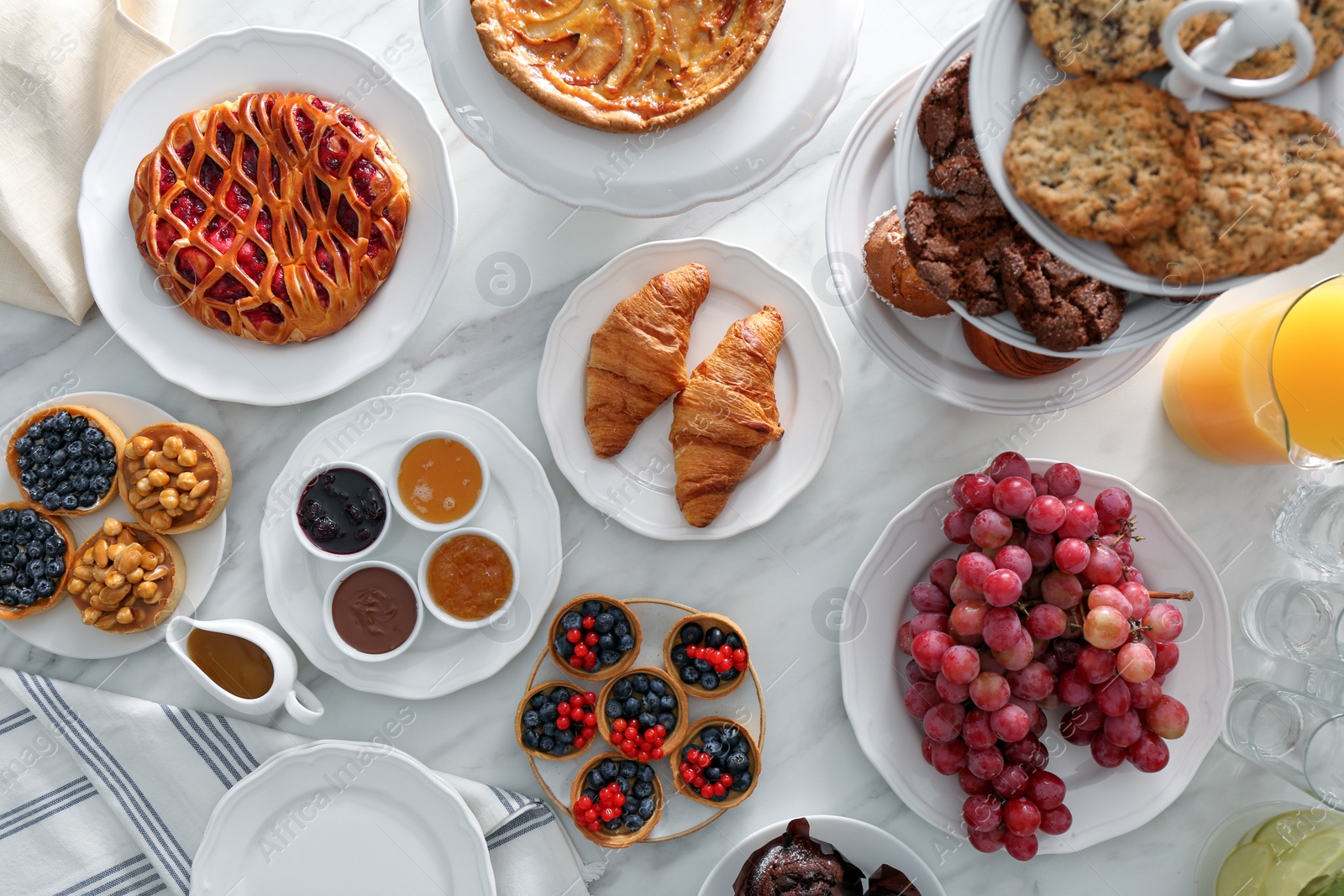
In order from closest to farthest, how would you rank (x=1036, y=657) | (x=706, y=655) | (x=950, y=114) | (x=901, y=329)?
(x=950, y=114) → (x=901, y=329) → (x=1036, y=657) → (x=706, y=655)

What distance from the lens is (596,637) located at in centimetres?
191

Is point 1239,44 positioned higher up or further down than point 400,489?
higher up

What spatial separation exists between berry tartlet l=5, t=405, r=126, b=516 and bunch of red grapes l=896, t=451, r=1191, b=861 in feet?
6.03

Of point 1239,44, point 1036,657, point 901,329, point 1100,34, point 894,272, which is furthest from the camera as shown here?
point 1036,657

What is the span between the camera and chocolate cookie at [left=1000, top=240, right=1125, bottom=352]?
3.91ft

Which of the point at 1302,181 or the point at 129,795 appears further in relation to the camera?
the point at 129,795

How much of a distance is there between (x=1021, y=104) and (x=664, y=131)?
0.79 metres

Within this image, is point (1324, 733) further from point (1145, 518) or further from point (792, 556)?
point (792, 556)

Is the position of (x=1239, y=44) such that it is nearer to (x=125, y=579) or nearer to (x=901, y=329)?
(x=901, y=329)

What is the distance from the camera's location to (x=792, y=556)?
6.73 ft

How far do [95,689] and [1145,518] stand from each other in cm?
241

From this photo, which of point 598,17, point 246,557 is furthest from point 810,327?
point 246,557

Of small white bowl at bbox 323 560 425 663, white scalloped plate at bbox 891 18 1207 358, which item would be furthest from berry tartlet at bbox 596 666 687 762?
white scalloped plate at bbox 891 18 1207 358

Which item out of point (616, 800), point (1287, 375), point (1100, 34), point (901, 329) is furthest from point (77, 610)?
point (1287, 375)
